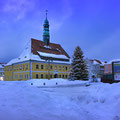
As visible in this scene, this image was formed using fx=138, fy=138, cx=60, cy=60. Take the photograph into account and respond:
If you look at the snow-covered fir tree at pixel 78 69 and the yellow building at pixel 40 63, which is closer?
the snow-covered fir tree at pixel 78 69

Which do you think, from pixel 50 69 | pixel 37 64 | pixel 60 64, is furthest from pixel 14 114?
pixel 60 64

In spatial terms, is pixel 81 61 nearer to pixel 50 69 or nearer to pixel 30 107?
pixel 50 69

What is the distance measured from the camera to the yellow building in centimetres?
3781

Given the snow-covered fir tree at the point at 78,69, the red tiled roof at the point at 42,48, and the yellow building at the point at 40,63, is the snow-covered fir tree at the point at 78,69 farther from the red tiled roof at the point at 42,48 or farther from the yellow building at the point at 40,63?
the red tiled roof at the point at 42,48

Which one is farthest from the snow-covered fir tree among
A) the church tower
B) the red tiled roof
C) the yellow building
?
the church tower

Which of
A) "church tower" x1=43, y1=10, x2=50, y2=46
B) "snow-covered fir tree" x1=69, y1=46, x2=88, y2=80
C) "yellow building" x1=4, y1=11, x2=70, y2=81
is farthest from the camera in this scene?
"church tower" x1=43, y1=10, x2=50, y2=46

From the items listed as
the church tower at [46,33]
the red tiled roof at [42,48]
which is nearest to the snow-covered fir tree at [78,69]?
the red tiled roof at [42,48]

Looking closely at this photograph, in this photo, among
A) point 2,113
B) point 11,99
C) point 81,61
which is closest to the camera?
point 2,113

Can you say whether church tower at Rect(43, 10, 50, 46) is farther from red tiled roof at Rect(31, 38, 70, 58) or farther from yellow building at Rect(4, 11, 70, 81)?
red tiled roof at Rect(31, 38, 70, 58)

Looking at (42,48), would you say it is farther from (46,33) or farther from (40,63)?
(46,33)

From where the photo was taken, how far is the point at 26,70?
3803cm

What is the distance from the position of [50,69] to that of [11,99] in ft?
113

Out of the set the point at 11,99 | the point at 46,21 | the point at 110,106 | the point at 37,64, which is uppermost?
the point at 46,21

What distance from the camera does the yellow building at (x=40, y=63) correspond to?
37.8m
